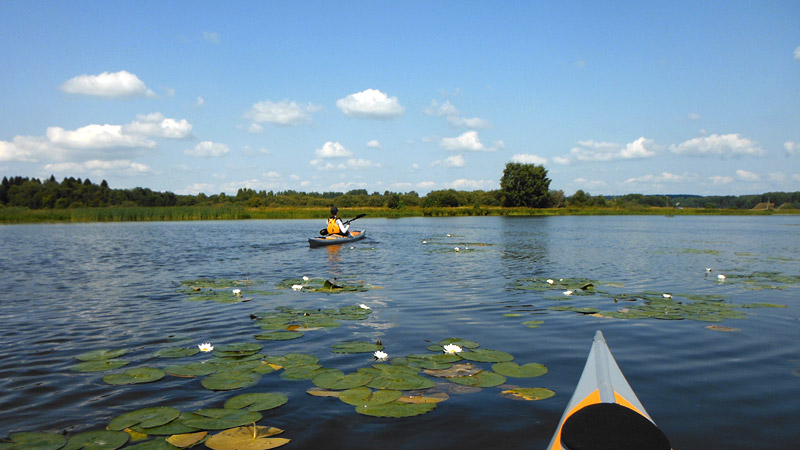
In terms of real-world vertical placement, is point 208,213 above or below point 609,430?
above

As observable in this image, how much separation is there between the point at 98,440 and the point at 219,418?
833mm

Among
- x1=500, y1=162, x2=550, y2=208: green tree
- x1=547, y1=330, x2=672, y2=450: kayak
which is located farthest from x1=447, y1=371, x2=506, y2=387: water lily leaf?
x1=500, y1=162, x2=550, y2=208: green tree

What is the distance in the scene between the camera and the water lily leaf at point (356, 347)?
5.75 m

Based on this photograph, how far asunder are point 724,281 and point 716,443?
9479 mm

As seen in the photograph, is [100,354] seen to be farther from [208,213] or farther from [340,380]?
[208,213]

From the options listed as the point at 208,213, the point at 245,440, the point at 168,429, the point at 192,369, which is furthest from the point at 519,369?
the point at 208,213

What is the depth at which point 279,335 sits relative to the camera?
21.2ft

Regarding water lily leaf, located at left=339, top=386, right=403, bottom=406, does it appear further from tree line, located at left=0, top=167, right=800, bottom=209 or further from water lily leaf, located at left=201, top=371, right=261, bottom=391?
tree line, located at left=0, top=167, right=800, bottom=209

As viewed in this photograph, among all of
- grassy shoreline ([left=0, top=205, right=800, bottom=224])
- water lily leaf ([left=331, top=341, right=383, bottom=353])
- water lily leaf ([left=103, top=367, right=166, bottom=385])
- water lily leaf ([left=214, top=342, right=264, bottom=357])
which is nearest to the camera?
water lily leaf ([left=103, top=367, right=166, bottom=385])

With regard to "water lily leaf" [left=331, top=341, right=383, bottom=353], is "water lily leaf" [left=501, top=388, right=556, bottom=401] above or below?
below

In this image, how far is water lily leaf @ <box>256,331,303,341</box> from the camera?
634cm

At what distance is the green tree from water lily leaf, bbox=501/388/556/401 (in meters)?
77.8

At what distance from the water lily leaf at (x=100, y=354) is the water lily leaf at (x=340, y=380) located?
272 centimetres

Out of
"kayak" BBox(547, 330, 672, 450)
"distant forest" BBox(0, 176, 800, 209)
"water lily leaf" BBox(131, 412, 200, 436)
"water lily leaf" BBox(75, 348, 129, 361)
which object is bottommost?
"water lily leaf" BBox(75, 348, 129, 361)
